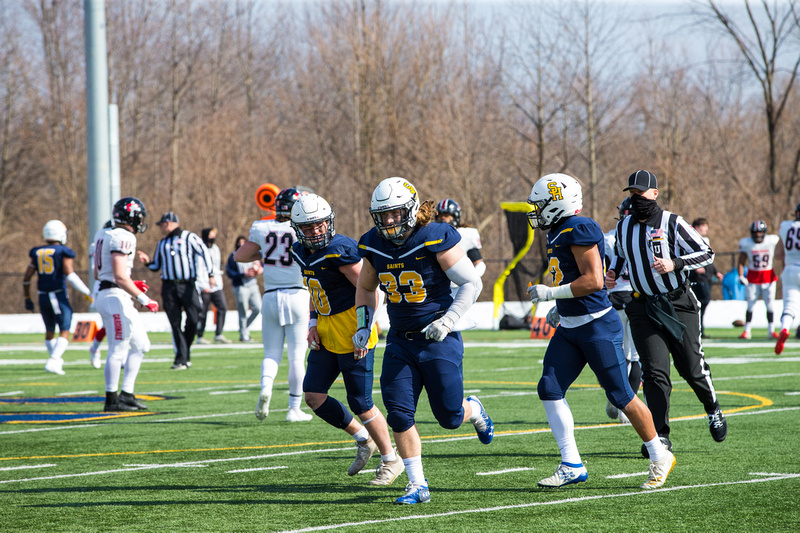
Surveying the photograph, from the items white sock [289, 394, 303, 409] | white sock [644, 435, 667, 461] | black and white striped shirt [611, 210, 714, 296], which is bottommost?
white sock [289, 394, 303, 409]

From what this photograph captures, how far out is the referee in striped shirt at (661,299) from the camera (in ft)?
22.4

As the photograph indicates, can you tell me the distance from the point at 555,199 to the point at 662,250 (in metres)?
1.15

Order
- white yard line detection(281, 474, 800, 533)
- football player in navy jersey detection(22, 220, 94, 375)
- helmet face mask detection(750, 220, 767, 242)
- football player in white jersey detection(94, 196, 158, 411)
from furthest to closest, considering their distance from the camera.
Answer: helmet face mask detection(750, 220, 767, 242) → football player in navy jersey detection(22, 220, 94, 375) → football player in white jersey detection(94, 196, 158, 411) → white yard line detection(281, 474, 800, 533)

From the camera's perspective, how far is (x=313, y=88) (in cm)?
4091

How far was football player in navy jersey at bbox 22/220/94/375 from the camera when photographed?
14750 mm

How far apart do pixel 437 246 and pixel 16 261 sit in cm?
3570

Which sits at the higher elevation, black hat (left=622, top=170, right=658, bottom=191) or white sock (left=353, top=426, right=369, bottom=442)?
black hat (left=622, top=170, right=658, bottom=191)

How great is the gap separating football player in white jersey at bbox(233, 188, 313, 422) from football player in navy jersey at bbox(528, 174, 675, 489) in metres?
3.28

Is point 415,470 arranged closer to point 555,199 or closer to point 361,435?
point 361,435

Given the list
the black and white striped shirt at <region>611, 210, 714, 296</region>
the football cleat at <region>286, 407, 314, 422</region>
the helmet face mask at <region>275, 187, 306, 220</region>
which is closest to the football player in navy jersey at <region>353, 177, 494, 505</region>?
the black and white striped shirt at <region>611, 210, 714, 296</region>

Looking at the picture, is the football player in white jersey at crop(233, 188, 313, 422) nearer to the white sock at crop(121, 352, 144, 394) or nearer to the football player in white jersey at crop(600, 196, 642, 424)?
the white sock at crop(121, 352, 144, 394)

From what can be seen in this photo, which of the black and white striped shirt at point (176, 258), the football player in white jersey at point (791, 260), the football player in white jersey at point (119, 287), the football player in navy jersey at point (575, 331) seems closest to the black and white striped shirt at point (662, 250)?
the football player in navy jersey at point (575, 331)

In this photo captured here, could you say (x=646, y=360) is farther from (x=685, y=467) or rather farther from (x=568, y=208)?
(x=568, y=208)

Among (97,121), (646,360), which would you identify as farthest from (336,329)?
(97,121)
